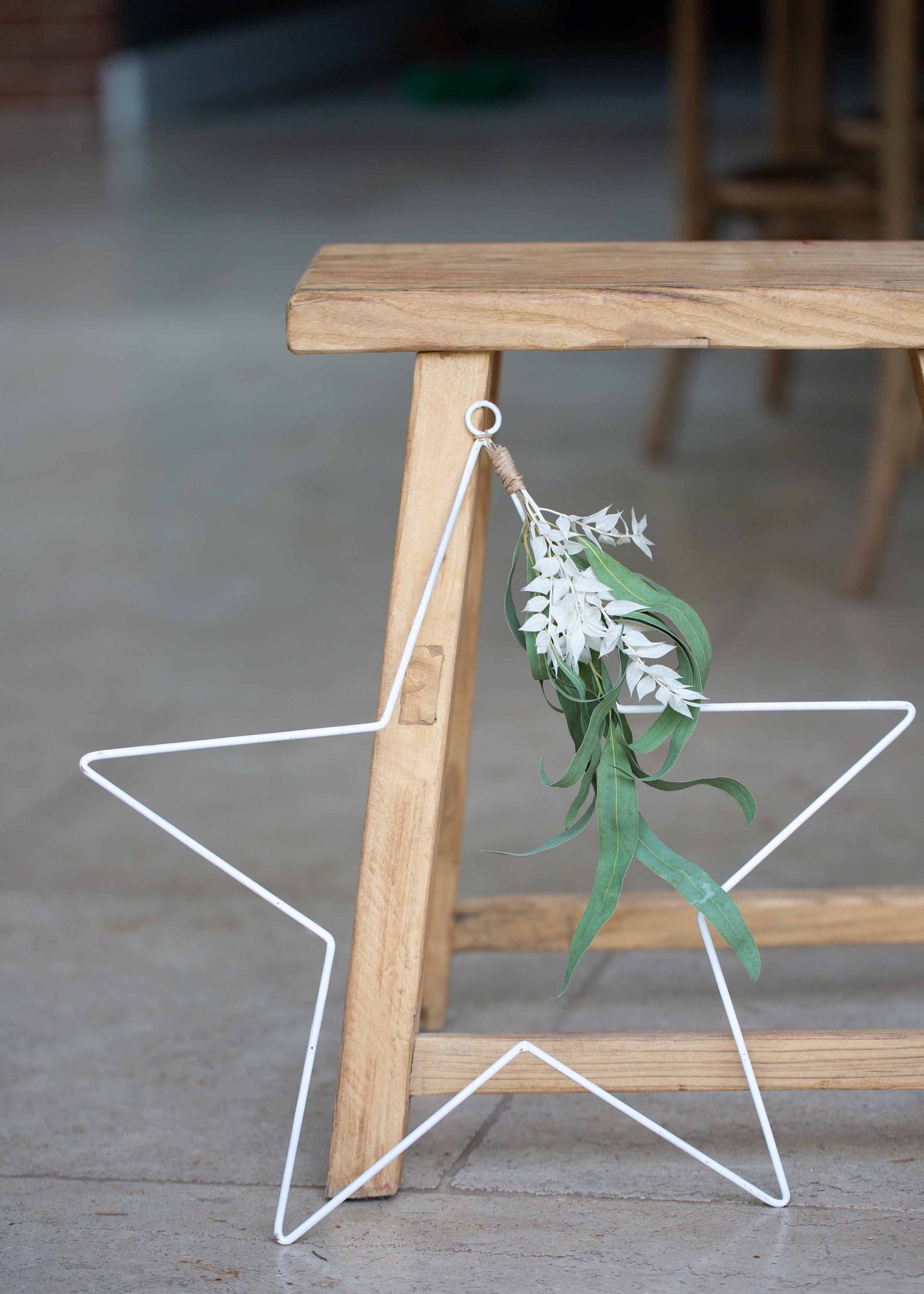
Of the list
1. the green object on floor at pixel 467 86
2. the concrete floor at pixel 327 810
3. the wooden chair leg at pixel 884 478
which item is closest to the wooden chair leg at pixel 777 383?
the concrete floor at pixel 327 810

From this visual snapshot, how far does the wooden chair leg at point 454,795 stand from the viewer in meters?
1.00

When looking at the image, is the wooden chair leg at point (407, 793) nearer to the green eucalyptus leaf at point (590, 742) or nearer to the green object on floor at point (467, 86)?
the green eucalyptus leaf at point (590, 742)

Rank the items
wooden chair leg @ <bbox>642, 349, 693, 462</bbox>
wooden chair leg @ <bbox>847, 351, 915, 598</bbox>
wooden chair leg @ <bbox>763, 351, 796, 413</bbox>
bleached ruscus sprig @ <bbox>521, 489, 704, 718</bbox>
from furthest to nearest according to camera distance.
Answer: wooden chair leg @ <bbox>763, 351, 796, 413</bbox>, wooden chair leg @ <bbox>642, 349, 693, 462</bbox>, wooden chair leg @ <bbox>847, 351, 915, 598</bbox>, bleached ruscus sprig @ <bbox>521, 489, 704, 718</bbox>

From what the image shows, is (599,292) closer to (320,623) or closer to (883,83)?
(320,623)

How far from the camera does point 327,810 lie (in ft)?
5.01

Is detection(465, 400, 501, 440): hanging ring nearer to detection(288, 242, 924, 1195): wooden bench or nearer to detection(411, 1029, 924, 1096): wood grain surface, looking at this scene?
detection(288, 242, 924, 1195): wooden bench

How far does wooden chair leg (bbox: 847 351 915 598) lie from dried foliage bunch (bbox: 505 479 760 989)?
133 centimetres

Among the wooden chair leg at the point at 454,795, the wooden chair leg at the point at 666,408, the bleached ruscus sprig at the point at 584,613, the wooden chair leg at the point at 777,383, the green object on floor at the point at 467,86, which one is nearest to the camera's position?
the bleached ruscus sprig at the point at 584,613

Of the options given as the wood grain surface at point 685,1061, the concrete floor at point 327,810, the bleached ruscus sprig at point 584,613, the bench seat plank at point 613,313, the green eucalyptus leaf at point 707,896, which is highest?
the bench seat plank at point 613,313

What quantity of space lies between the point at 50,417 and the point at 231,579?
3.76 ft

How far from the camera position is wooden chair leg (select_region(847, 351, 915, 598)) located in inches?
80.7

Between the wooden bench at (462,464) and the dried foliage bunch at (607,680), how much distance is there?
61mm

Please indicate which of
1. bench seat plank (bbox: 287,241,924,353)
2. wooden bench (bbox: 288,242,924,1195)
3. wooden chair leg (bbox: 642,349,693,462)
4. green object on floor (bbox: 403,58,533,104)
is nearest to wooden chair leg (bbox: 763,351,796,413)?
wooden chair leg (bbox: 642,349,693,462)

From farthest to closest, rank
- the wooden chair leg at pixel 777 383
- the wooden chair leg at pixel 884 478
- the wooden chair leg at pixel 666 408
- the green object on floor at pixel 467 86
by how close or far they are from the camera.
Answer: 1. the green object on floor at pixel 467 86
2. the wooden chair leg at pixel 777 383
3. the wooden chair leg at pixel 666 408
4. the wooden chair leg at pixel 884 478
